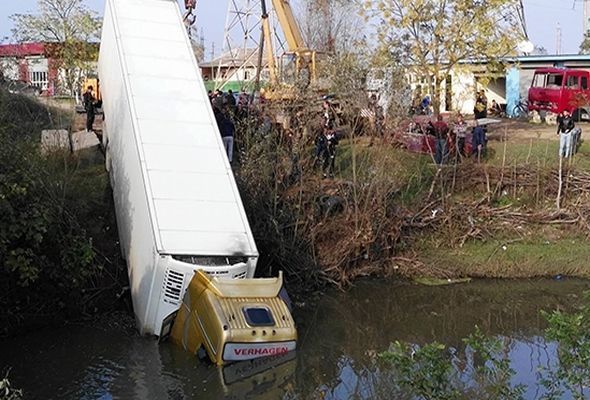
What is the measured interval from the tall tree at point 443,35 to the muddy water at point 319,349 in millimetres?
12294

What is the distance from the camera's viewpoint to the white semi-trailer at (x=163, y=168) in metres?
10.7

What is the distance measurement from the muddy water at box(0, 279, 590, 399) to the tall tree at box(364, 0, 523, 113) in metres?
12.3

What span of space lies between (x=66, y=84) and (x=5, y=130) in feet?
59.6

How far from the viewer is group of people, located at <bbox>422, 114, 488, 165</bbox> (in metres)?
18.6

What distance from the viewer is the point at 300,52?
86.8 feet

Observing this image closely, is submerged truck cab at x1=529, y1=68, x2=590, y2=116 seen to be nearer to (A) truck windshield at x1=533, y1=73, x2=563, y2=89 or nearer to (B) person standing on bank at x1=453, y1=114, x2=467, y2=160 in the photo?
(A) truck windshield at x1=533, y1=73, x2=563, y2=89

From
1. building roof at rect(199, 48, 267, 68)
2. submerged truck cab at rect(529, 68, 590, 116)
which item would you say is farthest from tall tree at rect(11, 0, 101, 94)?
submerged truck cab at rect(529, 68, 590, 116)

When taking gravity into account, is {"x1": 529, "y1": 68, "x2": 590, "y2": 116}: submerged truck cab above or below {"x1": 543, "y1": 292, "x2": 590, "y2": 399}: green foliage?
below

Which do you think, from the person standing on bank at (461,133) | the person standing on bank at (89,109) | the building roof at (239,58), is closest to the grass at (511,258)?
the person standing on bank at (461,133)

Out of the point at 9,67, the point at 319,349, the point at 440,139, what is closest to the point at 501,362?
the point at 319,349

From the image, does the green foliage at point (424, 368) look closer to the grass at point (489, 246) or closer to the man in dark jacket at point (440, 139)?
the grass at point (489, 246)

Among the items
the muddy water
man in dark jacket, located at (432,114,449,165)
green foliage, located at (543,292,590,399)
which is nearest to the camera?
green foliage, located at (543,292,590,399)

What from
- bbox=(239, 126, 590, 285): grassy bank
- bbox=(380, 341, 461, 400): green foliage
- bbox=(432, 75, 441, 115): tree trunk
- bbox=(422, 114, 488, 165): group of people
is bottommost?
bbox=(239, 126, 590, 285): grassy bank

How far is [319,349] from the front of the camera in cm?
1115
